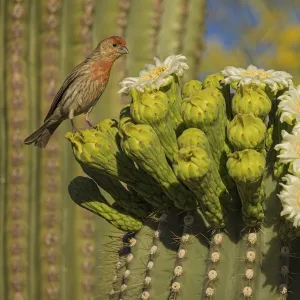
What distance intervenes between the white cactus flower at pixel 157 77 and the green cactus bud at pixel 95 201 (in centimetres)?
41

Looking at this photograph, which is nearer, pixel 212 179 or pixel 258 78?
pixel 212 179

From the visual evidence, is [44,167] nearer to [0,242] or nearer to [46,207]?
[46,207]

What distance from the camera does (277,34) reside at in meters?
13.6

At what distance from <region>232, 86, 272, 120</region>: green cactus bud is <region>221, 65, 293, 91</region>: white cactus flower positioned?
0.03 metres

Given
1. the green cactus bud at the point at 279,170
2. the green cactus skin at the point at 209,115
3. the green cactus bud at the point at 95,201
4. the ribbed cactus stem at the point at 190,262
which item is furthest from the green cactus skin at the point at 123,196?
the green cactus bud at the point at 279,170

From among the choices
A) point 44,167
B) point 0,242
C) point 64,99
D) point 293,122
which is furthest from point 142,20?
point 293,122

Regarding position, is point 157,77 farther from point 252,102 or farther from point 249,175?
point 249,175

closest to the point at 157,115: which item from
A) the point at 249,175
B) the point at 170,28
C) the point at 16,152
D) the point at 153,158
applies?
the point at 153,158

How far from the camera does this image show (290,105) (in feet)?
7.72

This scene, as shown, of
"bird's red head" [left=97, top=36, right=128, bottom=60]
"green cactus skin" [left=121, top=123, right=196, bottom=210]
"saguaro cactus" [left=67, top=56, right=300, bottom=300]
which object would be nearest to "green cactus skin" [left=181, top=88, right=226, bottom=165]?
"saguaro cactus" [left=67, top=56, right=300, bottom=300]

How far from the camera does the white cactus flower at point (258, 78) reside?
2395 millimetres

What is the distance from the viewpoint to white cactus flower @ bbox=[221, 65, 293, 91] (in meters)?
2.39

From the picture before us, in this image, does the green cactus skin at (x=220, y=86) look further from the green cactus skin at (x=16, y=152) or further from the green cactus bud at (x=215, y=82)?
the green cactus skin at (x=16, y=152)

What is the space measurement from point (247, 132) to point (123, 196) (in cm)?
67
